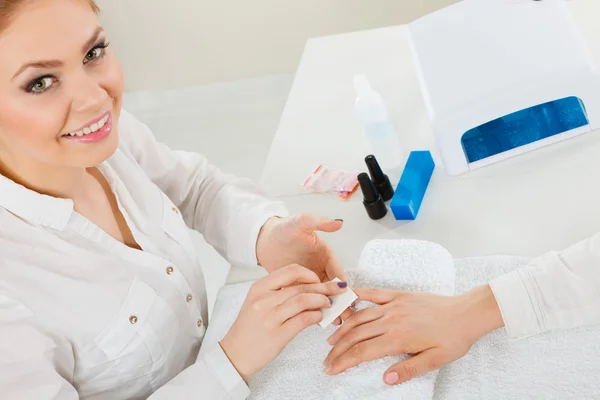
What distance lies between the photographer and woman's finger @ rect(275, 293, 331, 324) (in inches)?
36.4

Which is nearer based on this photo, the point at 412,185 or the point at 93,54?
the point at 93,54

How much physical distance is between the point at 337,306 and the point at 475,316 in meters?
0.19

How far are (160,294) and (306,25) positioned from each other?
197 centimetres

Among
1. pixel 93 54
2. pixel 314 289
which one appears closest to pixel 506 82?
pixel 314 289

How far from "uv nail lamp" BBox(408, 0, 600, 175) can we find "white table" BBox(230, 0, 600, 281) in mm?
38

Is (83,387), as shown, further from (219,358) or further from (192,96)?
(192,96)

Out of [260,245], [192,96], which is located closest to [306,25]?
[192,96]

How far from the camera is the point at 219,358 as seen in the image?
3.13ft

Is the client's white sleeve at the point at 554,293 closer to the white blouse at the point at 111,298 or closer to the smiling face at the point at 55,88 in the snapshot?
the white blouse at the point at 111,298

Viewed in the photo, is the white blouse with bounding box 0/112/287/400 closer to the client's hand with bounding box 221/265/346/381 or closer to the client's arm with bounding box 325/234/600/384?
the client's hand with bounding box 221/265/346/381

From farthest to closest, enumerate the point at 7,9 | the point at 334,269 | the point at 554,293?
the point at 334,269 → the point at 554,293 → the point at 7,9

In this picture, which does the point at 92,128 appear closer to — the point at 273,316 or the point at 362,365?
the point at 273,316

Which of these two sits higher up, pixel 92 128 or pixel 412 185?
pixel 92 128

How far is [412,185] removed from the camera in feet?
3.85
